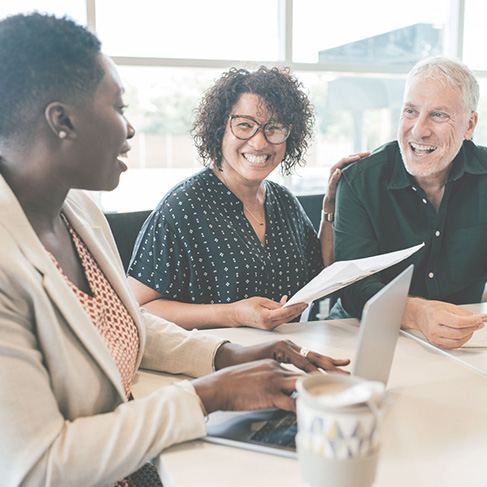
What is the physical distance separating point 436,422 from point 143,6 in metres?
2.85

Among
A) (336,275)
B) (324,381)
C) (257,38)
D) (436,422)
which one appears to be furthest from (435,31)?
(324,381)

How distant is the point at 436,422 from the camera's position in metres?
1.03

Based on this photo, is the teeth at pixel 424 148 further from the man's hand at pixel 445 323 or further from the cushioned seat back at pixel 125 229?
the cushioned seat back at pixel 125 229

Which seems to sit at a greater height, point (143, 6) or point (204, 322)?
point (143, 6)

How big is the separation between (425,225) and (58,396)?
1.36 m

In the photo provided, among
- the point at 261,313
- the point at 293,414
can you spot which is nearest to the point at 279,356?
the point at 293,414

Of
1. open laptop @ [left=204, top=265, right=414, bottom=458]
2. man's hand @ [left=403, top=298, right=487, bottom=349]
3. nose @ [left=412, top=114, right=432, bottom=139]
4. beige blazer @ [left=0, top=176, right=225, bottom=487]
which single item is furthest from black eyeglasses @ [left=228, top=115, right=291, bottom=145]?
beige blazer @ [left=0, top=176, right=225, bottom=487]

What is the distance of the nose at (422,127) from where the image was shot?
1.83 metres

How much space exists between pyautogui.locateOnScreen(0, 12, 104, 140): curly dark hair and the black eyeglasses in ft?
3.25

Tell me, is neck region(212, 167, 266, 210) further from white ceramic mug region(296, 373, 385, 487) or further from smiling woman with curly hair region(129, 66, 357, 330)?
white ceramic mug region(296, 373, 385, 487)

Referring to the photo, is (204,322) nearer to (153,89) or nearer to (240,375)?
(240,375)

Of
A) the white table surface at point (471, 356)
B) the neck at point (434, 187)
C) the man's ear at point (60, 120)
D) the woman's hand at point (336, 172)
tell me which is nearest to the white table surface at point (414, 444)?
the white table surface at point (471, 356)

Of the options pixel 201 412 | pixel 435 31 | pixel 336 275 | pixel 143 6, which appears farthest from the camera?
pixel 435 31

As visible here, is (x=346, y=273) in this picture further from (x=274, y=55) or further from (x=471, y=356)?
(x=274, y=55)
